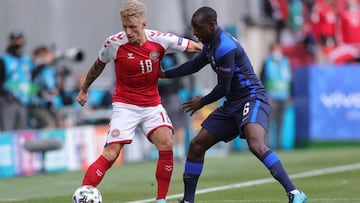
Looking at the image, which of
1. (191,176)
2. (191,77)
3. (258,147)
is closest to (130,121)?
(191,176)

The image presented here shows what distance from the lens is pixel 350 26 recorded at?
2964 cm

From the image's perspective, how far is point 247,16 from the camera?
1147 inches

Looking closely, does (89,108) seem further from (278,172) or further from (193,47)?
(278,172)

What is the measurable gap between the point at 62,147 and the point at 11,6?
4.78 metres

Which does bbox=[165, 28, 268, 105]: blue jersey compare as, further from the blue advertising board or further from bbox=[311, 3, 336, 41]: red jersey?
bbox=[311, 3, 336, 41]: red jersey

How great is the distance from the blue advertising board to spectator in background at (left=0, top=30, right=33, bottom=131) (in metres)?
7.86

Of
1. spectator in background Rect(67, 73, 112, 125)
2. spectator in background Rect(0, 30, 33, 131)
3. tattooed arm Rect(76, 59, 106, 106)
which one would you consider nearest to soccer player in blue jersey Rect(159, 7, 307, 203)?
tattooed arm Rect(76, 59, 106, 106)

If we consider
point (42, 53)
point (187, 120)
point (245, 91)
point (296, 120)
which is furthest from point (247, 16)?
point (245, 91)

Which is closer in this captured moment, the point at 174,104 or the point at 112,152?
the point at 112,152

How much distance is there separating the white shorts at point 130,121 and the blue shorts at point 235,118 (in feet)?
1.61

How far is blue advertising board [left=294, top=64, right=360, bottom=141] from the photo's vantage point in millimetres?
24953

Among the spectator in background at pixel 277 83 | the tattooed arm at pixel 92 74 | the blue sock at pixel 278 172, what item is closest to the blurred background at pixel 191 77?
the spectator in background at pixel 277 83

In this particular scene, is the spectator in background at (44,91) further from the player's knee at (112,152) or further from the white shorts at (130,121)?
the player's knee at (112,152)

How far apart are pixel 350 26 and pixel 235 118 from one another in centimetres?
1868
